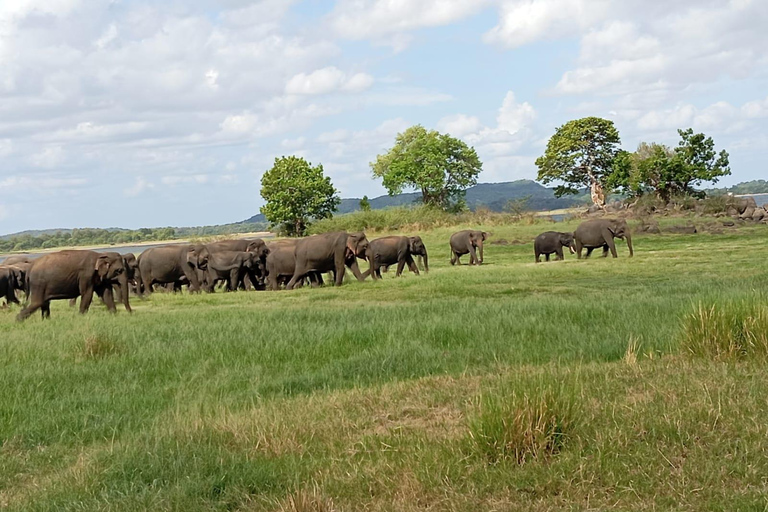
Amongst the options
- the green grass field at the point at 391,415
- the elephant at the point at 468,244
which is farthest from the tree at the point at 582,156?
the green grass field at the point at 391,415

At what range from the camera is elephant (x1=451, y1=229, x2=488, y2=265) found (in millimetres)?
32625

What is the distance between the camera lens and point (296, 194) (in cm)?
6825

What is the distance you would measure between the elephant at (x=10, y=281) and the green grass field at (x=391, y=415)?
1073 cm

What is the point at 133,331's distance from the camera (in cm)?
1287

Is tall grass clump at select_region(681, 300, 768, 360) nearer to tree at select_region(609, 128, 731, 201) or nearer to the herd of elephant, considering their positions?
the herd of elephant

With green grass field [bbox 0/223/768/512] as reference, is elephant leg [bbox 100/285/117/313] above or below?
above

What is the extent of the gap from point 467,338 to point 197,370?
145 inches

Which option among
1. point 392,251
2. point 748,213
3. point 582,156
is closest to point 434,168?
point 582,156

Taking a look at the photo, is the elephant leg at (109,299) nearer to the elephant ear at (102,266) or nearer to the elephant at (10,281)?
the elephant ear at (102,266)

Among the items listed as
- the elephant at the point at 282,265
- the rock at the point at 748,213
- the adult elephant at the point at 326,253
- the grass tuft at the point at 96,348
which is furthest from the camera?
the rock at the point at 748,213

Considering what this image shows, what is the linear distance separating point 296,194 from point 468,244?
37.4 meters

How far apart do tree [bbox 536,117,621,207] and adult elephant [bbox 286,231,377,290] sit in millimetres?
46849

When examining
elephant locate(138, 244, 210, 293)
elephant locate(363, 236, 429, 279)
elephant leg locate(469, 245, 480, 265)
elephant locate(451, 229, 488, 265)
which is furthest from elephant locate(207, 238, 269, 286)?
elephant locate(451, 229, 488, 265)

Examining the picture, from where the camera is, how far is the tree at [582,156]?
6775cm
